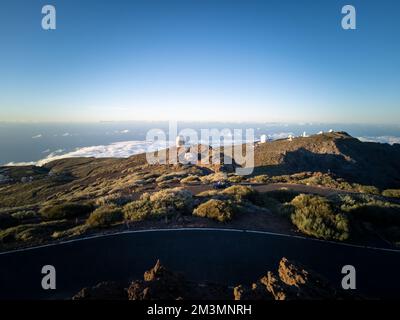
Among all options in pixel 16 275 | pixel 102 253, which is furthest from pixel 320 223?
pixel 16 275

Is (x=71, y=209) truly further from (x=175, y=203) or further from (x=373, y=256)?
(x=373, y=256)

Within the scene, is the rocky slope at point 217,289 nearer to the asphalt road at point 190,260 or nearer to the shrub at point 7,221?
the asphalt road at point 190,260

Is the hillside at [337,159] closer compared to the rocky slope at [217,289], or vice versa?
the rocky slope at [217,289]

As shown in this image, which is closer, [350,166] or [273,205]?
[273,205]

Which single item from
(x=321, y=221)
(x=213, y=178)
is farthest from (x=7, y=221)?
(x=213, y=178)

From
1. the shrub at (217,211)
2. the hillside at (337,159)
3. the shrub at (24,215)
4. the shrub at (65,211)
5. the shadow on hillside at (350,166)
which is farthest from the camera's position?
the hillside at (337,159)

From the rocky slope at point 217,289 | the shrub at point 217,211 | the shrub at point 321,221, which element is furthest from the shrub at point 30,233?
the shrub at point 321,221

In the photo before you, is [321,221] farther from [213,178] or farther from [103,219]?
[213,178]
